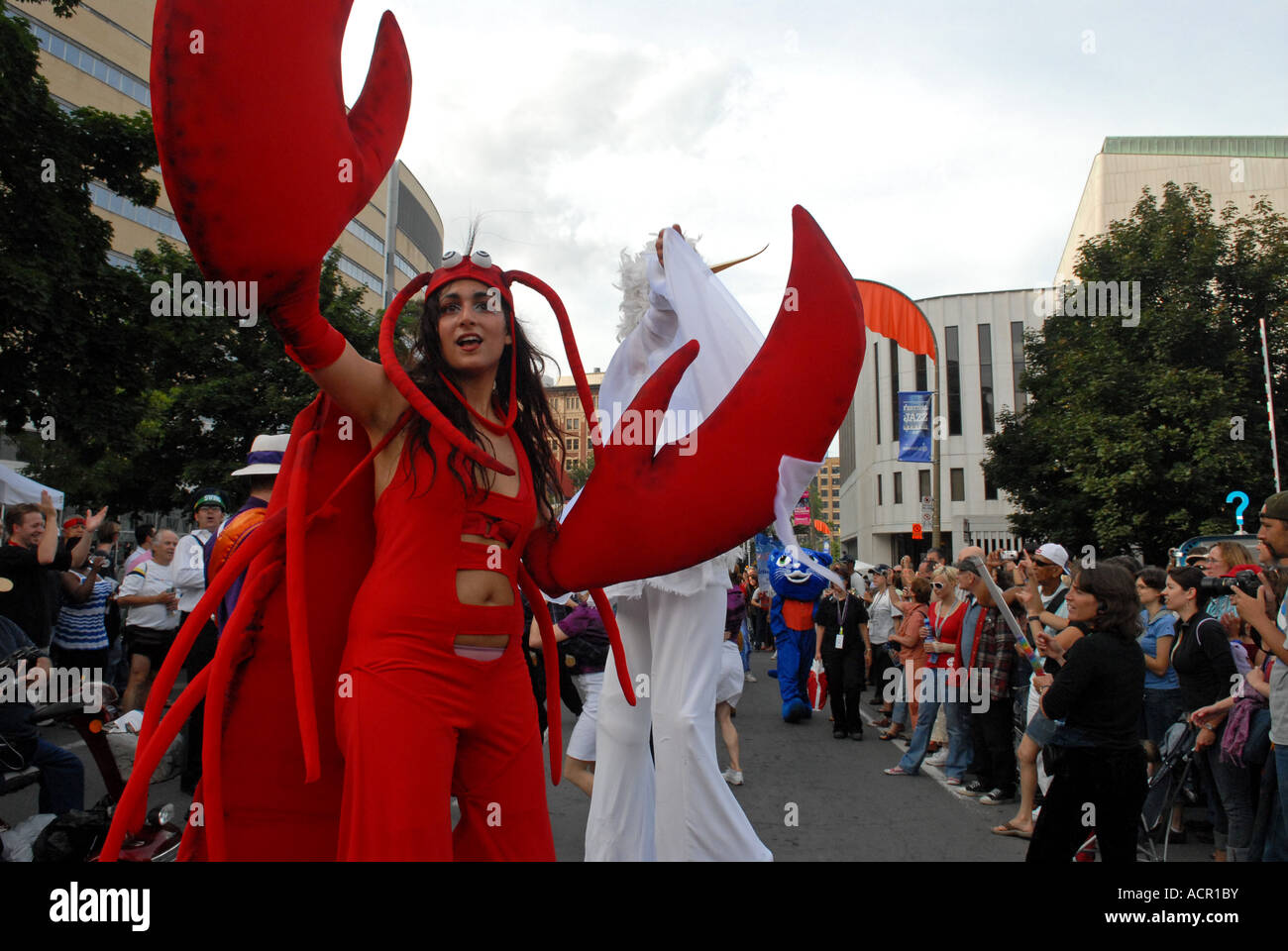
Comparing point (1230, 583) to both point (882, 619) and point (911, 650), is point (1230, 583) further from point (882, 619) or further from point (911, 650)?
point (882, 619)

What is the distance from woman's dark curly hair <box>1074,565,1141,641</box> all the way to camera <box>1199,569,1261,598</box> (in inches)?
23.6

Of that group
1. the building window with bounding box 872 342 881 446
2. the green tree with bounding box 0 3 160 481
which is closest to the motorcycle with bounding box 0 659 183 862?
the green tree with bounding box 0 3 160 481

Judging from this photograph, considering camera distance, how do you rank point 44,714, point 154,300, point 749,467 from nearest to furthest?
point 749,467
point 44,714
point 154,300

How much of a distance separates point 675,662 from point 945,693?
4.35 m

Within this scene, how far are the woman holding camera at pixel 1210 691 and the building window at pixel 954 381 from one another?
132ft

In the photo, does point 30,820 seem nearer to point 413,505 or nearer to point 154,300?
point 413,505

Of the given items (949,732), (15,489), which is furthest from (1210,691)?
(15,489)

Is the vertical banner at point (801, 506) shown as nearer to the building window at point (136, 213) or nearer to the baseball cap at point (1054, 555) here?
the baseball cap at point (1054, 555)

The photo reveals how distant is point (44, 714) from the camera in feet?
13.7

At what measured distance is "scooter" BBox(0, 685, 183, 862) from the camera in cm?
354

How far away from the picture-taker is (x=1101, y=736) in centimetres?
388

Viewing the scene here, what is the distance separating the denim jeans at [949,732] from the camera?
22.3 feet

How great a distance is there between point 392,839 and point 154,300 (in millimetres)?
11579
